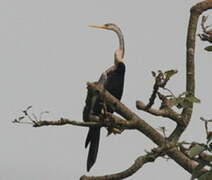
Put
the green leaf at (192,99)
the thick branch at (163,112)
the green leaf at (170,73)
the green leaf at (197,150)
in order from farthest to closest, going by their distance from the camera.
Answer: the thick branch at (163,112), the green leaf at (170,73), the green leaf at (192,99), the green leaf at (197,150)

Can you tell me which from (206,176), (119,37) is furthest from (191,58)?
(119,37)

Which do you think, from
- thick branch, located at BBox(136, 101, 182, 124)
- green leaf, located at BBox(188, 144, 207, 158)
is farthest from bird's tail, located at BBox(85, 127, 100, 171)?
green leaf, located at BBox(188, 144, 207, 158)

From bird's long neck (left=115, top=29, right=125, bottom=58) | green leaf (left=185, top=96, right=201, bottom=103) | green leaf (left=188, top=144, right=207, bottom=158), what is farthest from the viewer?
bird's long neck (left=115, top=29, right=125, bottom=58)

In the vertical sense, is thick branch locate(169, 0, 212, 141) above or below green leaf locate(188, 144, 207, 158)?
above

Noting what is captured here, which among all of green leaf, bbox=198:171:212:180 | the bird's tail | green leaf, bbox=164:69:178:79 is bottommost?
the bird's tail

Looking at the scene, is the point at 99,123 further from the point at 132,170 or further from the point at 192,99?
the point at 192,99

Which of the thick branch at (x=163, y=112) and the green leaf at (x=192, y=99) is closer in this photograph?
the green leaf at (x=192, y=99)

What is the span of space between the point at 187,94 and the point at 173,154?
58 cm

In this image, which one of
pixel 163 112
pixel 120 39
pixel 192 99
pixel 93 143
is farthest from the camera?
pixel 120 39

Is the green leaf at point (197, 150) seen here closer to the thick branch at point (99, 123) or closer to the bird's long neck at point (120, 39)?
the thick branch at point (99, 123)

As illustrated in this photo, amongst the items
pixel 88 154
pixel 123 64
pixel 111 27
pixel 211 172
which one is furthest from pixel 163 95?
pixel 111 27

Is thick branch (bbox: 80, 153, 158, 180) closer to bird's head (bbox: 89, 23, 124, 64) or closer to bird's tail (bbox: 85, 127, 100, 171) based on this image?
bird's tail (bbox: 85, 127, 100, 171)

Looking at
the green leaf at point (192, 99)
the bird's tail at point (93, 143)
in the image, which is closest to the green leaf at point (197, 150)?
the green leaf at point (192, 99)

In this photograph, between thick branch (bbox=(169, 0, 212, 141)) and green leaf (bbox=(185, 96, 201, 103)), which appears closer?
green leaf (bbox=(185, 96, 201, 103))
